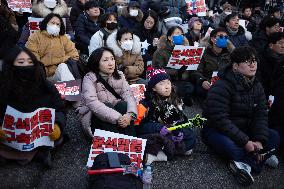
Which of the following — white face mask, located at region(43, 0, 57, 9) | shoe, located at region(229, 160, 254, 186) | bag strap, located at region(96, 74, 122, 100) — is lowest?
shoe, located at region(229, 160, 254, 186)

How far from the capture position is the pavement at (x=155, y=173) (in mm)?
3883

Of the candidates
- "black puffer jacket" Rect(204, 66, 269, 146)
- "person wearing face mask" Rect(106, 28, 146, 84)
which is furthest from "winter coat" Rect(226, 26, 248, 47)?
"black puffer jacket" Rect(204, 66, 269, 146)

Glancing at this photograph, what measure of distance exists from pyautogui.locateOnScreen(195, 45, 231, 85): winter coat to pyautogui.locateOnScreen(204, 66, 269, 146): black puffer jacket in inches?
69.0

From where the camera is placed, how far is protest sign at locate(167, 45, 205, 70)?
6.12 metres

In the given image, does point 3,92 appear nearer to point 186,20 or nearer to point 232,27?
point 232,27

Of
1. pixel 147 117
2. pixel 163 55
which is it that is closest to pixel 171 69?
pixel 163 55

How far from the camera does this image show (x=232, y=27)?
293 inches

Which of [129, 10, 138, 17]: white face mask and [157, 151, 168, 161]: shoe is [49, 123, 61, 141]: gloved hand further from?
[129, 10, 138, 17]: white face mask

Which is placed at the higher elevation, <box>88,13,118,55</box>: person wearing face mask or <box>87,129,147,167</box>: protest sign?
<box>88,13,118,55</box>: person wearing face mask

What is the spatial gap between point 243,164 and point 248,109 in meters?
0.68

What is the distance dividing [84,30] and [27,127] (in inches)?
157

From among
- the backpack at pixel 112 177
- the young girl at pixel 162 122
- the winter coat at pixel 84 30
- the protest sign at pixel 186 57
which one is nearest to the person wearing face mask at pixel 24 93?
the backpack at pixel 112 177

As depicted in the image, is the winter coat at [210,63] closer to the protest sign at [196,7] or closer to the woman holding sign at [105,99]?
the woman holding sign at [105,99]

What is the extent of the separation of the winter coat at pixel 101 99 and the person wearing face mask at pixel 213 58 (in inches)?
71.7
